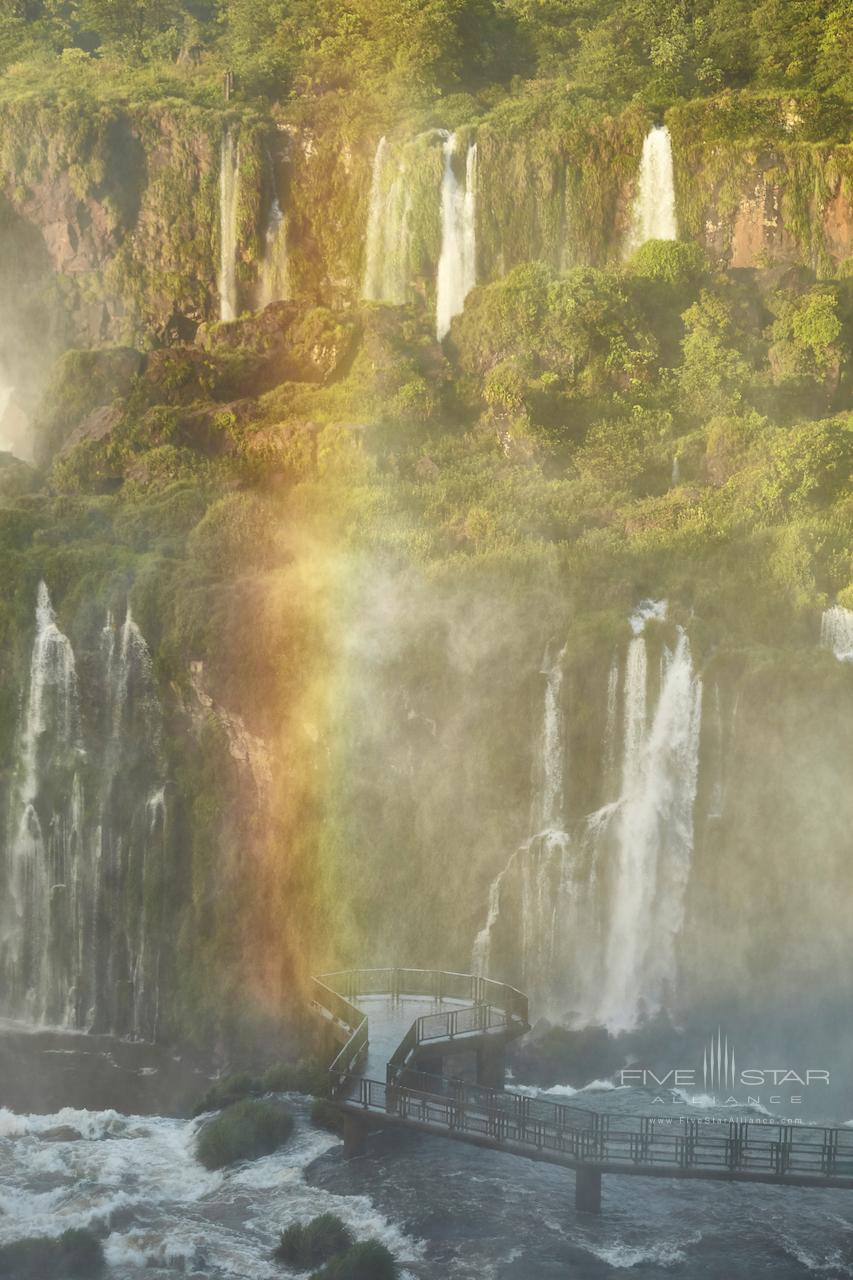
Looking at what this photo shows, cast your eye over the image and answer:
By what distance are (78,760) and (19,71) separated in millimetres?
38316

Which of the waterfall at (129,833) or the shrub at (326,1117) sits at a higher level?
the waterfall at (129,833)

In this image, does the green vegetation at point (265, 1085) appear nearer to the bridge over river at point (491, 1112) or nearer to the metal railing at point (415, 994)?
the bridge over river at point (491, 1112)

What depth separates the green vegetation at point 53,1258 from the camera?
36812 mm

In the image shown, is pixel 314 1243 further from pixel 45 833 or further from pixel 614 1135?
pixel 45 833

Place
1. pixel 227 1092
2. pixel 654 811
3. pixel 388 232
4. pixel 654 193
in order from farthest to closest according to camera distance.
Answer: pixel 388 232 → pixel 654 193 → pixel 654 811 → pixel 227 1092

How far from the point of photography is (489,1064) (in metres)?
43.8

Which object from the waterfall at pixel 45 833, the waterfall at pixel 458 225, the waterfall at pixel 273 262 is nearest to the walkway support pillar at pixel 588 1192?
the waterfall at pixel 45 833

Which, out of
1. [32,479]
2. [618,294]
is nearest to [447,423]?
[618,294]

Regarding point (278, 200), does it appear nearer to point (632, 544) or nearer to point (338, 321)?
point (338, 321)

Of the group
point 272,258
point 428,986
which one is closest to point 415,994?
point 428,986

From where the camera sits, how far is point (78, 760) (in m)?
52.8

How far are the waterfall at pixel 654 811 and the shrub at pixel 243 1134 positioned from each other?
1057 cm

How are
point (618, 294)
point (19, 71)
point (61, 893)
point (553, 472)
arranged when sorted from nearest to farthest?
point (61, 893)
point (553, 472)
point (618, 294)
point (19, 71)

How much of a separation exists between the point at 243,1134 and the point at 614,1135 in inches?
355
